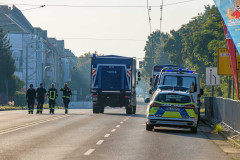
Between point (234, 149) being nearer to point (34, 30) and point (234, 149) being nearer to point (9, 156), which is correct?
point (9, 156)

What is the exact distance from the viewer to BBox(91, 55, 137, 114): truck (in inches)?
1372

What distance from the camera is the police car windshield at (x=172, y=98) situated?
66.5ft

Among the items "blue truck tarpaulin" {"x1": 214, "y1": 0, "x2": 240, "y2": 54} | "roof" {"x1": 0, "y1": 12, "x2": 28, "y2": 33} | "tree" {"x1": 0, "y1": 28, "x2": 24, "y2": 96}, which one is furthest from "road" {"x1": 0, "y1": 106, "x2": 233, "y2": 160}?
"roof" {"x1": 0, "y1": 12, "x2": 28, "y2": 33}

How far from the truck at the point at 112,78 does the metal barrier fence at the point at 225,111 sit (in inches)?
244

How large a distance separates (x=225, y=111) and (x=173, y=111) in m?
3.37

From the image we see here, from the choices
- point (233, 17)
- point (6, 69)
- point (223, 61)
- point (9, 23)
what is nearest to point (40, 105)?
point (223, 61)

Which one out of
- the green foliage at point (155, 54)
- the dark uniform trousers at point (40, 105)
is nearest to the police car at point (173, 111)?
the dark uniform trousers at point (40, 105)

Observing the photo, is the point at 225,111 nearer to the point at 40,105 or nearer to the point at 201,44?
the point at 40,105

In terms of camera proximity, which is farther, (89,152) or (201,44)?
(201,44)

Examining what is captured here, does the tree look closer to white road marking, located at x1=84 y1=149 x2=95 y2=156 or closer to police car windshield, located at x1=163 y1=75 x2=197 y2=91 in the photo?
police car windshield, located at x1=163 y1=75 x2=197 y2=91

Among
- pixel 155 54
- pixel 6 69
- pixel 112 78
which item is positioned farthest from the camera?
pixel 155 54

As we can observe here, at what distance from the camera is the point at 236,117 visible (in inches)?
748

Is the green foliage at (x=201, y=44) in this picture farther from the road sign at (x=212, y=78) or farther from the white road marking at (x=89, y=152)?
the white road marking at (x=89, y=152)

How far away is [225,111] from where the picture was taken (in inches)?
887
